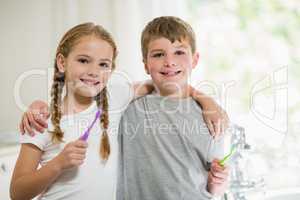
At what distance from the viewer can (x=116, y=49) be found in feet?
2.94

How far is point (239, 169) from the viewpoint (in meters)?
1.09

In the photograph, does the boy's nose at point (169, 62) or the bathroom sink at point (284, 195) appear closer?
the boy's nose at point (169, 62)

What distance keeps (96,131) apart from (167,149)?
0.17 meters

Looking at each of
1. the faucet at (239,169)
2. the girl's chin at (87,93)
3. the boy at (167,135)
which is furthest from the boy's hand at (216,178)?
the girl's chin at (87,93)

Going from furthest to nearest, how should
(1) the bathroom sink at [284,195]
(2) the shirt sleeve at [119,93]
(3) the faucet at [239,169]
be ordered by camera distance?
(1) the bathroom sink at [284,195] → (3) the faucet at [239,169] → (2) the shirt sleeve at [119,93]

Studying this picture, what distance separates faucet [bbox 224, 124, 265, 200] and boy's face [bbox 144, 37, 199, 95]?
250mm

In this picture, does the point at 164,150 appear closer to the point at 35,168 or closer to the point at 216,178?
the point at 216,178

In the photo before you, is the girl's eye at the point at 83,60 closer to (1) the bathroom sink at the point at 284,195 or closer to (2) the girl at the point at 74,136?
(2) the girl at the point at 74,136

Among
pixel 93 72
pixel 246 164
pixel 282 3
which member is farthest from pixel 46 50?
pixel 282 3

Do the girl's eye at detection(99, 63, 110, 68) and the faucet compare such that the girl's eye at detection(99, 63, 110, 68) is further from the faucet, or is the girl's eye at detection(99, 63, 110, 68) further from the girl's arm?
the faucet

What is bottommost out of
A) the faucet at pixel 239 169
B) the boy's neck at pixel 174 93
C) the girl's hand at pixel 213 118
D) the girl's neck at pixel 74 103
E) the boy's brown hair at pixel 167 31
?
the faucet at pixel 239 169

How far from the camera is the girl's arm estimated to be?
78cm

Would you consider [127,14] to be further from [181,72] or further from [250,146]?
[250,146]

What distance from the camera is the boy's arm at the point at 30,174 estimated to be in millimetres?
780
